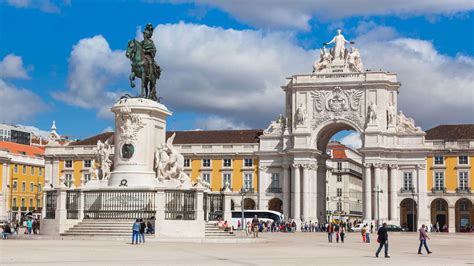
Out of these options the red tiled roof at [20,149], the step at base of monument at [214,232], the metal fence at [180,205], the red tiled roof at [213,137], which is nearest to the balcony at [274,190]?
the red tiled roof at [213,137]

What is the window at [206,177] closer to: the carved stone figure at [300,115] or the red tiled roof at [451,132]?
the carved stone figure at [300,115]

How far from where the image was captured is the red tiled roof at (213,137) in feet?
318

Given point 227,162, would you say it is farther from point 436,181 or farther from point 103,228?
point 103,228

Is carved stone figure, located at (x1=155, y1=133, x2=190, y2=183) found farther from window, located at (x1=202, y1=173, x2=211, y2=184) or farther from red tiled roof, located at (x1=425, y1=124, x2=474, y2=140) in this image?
red tiled roof, located at (x1=425, y1=124, x2=474, y2=140)

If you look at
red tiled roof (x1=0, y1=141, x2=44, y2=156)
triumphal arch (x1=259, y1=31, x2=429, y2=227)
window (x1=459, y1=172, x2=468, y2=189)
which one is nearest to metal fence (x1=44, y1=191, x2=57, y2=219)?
triumphal arch (x1=259, y1=31, x2=429, y2=227)

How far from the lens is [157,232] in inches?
1387

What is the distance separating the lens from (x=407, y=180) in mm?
87688

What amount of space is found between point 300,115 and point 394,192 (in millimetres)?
12047

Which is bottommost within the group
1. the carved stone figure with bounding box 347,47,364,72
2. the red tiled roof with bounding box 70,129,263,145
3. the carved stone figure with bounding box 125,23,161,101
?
the carved stone figure with bounding box 125,23,161,101

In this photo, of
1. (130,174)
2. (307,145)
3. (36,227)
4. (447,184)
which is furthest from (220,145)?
(130,174)

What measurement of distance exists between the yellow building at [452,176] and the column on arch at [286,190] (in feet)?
46.9

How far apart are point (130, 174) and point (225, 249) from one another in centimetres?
758

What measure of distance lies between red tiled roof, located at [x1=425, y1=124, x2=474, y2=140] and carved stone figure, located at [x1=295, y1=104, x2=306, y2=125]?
1471cm

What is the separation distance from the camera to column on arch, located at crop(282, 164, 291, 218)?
292 ft
